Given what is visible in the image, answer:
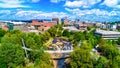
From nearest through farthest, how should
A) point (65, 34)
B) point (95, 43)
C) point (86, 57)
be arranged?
point (86, 57) < point (95, 43) < point (65, 34)

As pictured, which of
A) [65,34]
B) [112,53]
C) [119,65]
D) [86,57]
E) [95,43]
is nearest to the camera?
[119,65]

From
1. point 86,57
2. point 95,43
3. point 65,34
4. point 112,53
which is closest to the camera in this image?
point 86,57

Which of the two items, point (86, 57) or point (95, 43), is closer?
point (86, 57)

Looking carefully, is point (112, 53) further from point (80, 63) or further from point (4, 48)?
point (4, 48)

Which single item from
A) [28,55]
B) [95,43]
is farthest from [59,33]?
[28,55]

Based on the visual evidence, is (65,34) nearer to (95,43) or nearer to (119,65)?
(95,43)

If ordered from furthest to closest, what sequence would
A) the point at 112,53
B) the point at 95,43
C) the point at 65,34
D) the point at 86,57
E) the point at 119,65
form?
the point at 65,34
the point at 95,43
the point at 112,53
the point at 86,57
the point at 119,65

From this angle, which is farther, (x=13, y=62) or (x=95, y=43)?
(x=95, y=43)

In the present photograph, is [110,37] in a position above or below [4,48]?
below

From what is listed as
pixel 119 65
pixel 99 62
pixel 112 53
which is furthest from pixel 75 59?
pixel 112 53
